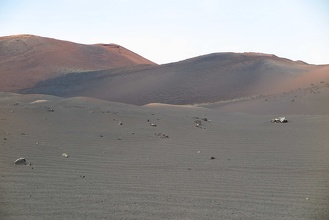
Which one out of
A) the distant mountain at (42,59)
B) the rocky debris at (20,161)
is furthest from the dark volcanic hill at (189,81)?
the rocky debris at (20,161)

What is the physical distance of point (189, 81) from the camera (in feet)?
125

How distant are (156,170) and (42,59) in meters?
56.6

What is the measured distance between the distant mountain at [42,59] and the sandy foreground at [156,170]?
3961cm

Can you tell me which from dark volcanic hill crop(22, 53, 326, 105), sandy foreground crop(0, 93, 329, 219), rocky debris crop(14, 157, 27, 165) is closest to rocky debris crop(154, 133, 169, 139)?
sandy foreground crop(0, 93, 329, 219)

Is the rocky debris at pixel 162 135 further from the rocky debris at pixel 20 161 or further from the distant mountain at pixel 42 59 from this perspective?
the distant mountain at pixel 42 59

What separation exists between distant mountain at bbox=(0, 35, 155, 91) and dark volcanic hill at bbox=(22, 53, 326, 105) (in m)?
5.67

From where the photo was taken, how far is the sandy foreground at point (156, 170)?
180 inches

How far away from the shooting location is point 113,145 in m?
9.05

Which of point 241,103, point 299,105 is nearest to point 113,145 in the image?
point 299,105

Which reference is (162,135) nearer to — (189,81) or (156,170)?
(156,170)

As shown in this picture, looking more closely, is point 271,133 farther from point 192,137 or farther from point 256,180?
point 256,180

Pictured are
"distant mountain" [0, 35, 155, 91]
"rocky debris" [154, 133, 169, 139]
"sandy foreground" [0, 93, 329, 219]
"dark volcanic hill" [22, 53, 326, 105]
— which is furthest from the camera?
"distant mountain" [0, 35, 155, 91]

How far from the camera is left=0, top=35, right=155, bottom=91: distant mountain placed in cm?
5266

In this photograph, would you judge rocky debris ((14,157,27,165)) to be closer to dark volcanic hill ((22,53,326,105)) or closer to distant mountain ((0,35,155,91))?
dark volcanic hill ((22,53,326,105))
